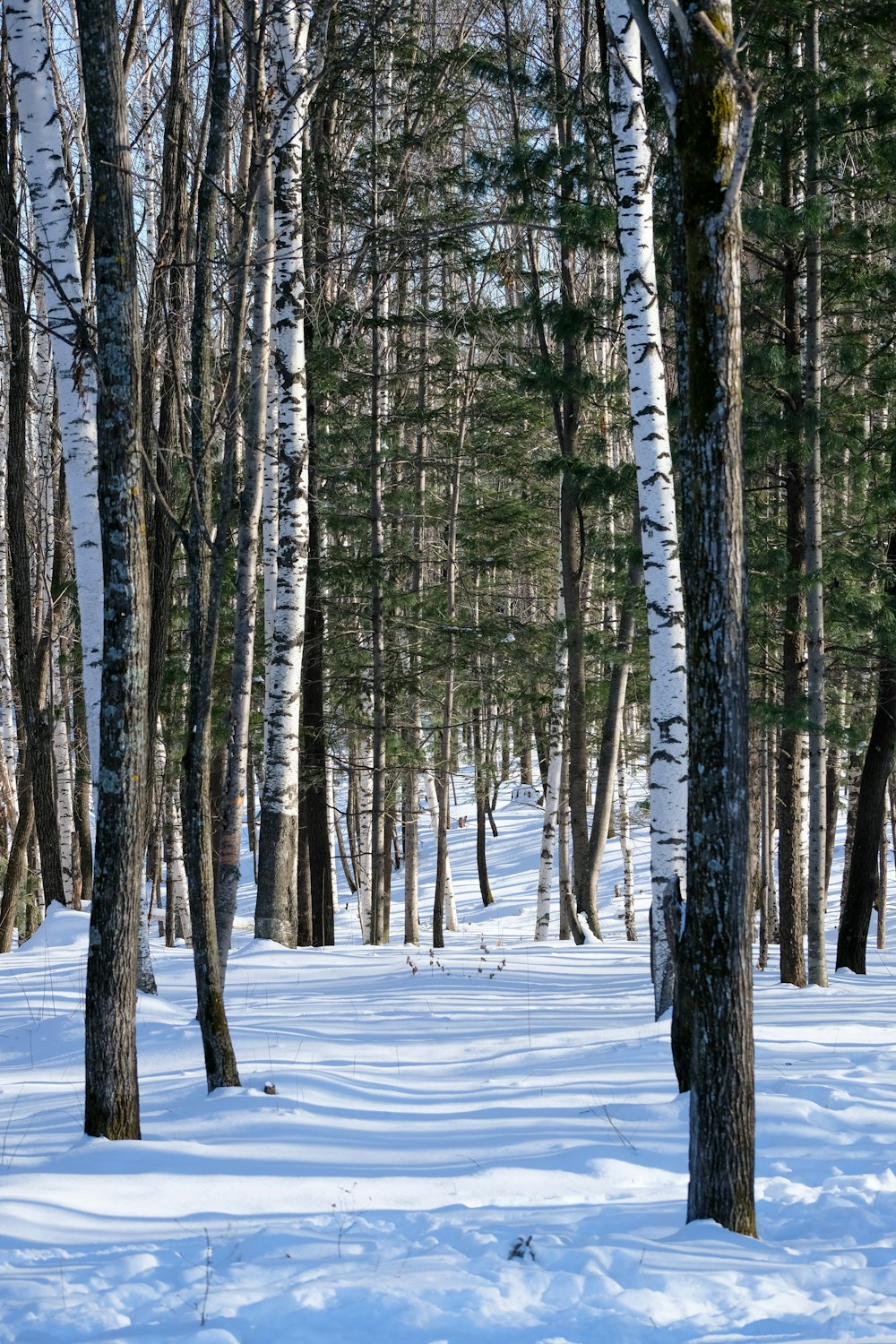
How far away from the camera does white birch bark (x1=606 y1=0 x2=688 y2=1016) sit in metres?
7.35

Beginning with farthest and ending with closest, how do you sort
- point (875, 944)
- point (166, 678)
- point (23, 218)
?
1. point (875, 944)
2. point (23, 218)
3. point (166, 678)

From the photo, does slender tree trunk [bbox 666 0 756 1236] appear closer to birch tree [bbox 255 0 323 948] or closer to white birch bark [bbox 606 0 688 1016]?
white birch bark [bbox 606 0 688 1016]

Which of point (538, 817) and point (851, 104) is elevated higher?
point (851, 104)

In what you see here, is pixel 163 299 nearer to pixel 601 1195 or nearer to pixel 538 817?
pixel 601 1195

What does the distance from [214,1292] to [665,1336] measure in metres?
1.35

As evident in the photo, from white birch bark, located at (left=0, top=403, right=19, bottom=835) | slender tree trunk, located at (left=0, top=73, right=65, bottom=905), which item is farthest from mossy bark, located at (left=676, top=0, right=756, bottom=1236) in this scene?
white birch bark, located at (left=0, top=403, right=19, bottom=835)

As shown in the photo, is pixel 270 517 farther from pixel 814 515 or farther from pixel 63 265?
pixel 63 265

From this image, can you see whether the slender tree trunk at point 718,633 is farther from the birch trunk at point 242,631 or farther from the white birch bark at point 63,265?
the white birch bark at point 63,265

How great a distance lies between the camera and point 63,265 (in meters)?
6.96

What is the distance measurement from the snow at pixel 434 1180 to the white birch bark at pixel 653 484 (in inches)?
51.7

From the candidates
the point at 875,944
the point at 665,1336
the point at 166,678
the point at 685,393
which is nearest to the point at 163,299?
the point at 685,393

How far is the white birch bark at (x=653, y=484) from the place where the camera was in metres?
7.35

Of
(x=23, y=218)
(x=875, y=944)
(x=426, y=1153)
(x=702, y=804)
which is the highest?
(x=23, y=218)

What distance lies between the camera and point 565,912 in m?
16.3
